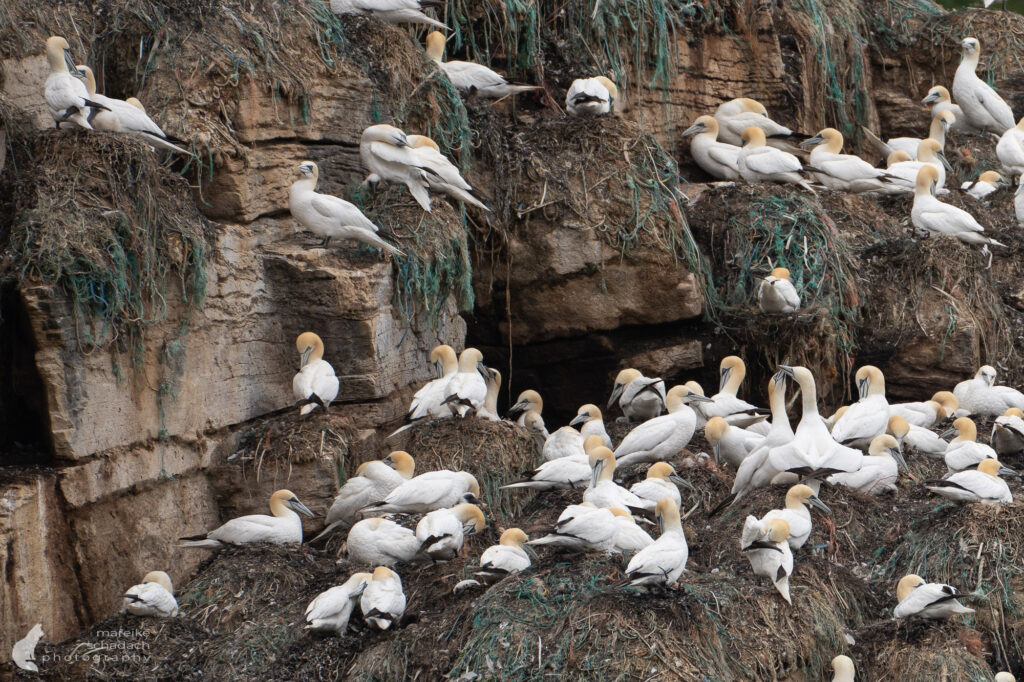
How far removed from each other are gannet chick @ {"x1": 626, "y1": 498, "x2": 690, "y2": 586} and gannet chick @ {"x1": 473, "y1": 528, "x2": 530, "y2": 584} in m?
0.79

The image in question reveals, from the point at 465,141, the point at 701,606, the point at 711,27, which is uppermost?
the point at 711,27

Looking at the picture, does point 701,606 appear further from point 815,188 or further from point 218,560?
point 815,188

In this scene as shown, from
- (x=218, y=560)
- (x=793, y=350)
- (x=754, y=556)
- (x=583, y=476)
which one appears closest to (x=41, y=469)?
(x=218, y=560)

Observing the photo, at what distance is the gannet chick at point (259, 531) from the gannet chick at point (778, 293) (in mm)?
4432

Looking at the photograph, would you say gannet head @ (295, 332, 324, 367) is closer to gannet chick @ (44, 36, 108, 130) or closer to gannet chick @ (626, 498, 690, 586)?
gannet chick @ (44, 36, 108, 130)

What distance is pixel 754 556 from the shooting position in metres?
8.38

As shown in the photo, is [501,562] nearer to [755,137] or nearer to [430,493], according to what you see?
[430,493]

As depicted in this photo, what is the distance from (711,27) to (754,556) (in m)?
6.93

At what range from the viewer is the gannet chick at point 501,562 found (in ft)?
27.1

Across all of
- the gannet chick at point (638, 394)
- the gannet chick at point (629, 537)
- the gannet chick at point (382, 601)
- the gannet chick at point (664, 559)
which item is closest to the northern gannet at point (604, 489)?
the gannet chick at point (629, 537)

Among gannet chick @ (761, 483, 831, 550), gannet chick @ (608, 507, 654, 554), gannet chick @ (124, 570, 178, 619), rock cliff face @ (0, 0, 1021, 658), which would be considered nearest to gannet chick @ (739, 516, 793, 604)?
gannet chick @ (761, 483, 831, 550)

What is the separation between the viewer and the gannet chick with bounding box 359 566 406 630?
805 cm

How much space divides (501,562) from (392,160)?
3.55m

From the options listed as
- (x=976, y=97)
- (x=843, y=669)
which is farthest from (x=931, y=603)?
(x=976, y=97)
